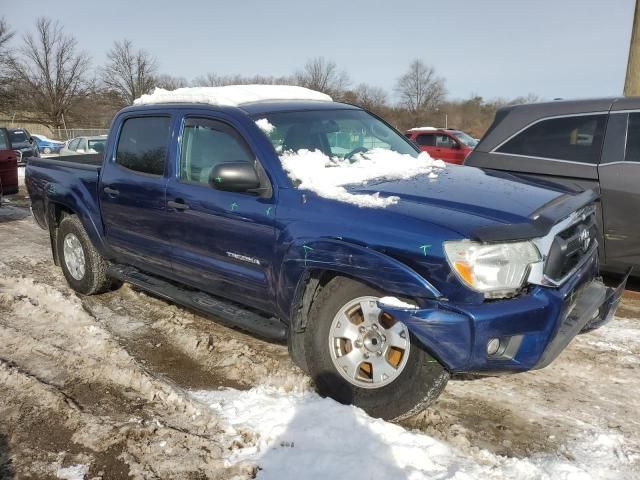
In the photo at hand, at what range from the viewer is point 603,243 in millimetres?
4797

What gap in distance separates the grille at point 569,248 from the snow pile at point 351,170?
2.86 ft

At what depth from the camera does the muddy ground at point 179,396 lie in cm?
278

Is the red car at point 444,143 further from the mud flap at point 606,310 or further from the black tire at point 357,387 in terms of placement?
the black tire at point 357,387

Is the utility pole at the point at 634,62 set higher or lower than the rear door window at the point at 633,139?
higher

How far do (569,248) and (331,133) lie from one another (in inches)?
72.0

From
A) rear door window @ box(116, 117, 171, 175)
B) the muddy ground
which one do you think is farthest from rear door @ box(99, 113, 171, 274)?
the muddy ground

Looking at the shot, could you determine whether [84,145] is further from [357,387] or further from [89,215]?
[357,387]

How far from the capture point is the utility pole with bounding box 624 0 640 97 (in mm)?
8656

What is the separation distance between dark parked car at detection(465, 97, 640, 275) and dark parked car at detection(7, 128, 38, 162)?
17.5 m

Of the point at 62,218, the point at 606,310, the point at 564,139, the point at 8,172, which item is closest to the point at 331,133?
the point at 606,310

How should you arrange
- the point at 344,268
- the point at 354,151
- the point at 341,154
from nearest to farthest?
the point at 344,268 → the point at 341,154 → the point at 354,151

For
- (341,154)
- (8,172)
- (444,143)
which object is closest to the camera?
(341,154)

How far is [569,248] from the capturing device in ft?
9.92

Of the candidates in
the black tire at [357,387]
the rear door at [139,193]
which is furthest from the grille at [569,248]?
the rear door at [139,193]
